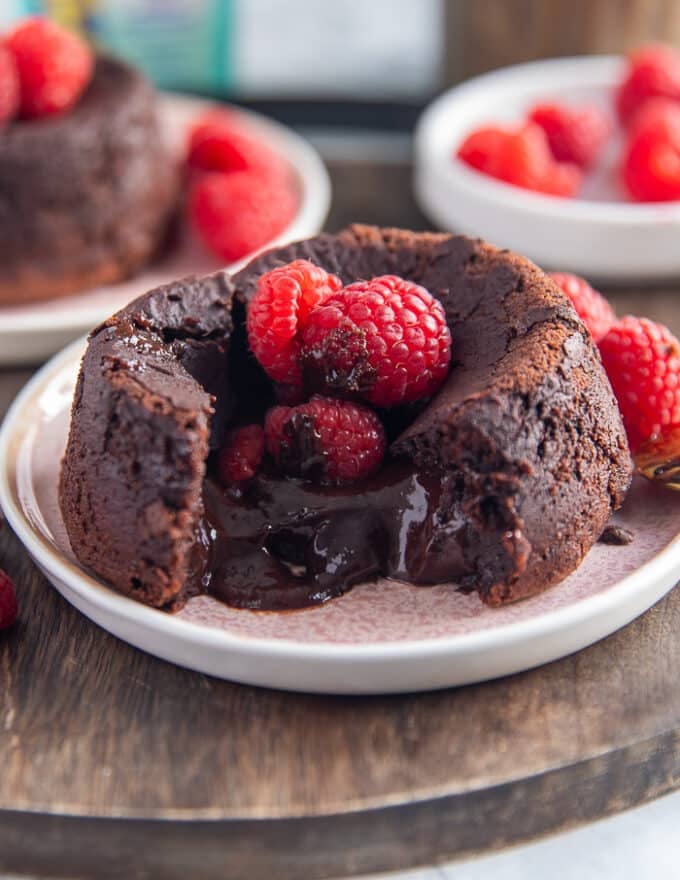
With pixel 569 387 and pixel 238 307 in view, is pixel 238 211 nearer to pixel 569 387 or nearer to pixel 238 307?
pixel 238 307

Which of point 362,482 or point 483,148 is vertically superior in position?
point 362,482

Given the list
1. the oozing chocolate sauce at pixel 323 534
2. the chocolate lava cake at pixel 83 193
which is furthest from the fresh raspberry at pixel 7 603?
the chocolate lava cake at pixel 83 193

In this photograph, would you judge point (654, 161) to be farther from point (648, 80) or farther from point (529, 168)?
point (648, 80)

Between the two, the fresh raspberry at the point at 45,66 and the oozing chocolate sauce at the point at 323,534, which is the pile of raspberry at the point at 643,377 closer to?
the oozing chocolate sauce at the point at 323,534

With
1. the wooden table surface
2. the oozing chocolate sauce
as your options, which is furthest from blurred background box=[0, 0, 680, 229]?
the wooden table surface

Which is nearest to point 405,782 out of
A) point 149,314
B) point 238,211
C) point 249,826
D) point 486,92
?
point 249,826

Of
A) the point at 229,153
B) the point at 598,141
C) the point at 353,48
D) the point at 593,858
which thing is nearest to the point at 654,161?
the point at 598,141
